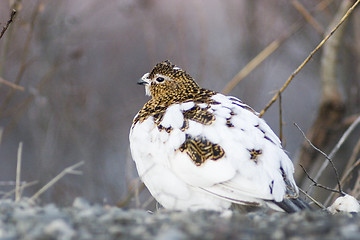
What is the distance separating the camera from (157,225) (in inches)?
99.7

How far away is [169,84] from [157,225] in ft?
7.09

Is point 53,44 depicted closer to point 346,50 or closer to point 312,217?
point 346,50

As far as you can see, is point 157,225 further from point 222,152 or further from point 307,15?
point 307,15

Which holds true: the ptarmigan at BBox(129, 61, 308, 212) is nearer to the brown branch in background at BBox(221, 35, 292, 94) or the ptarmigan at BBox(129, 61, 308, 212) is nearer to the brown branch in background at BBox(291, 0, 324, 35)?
the brown branch in background at BBox(221, 35, 292, 94)

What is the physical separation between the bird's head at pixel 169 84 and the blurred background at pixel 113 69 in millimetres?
1222

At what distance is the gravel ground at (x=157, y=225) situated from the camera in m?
2.33

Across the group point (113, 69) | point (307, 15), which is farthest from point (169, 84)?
point (113, 69)

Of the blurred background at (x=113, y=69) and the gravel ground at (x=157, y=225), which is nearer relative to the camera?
the gravel ground at (x=157, y=225)

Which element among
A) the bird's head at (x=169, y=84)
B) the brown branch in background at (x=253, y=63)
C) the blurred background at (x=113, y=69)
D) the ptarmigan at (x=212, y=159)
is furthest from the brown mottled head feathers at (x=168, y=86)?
the blurred background at (x=113, y=69)

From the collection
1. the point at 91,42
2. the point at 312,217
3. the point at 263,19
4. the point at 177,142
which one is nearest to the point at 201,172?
the point at 177,142

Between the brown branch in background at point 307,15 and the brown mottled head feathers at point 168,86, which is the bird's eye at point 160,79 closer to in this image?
the brown mottled head feathers at point 168,86

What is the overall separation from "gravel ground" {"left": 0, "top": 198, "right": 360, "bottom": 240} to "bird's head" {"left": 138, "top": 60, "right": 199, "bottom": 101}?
1792 millimetres

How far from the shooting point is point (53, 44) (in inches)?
266

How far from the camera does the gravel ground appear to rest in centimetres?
233
